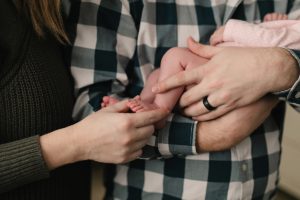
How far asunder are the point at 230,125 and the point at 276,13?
1.23ft

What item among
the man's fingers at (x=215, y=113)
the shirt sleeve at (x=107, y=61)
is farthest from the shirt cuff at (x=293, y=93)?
the shirt sleeve at (x=107, y=61)

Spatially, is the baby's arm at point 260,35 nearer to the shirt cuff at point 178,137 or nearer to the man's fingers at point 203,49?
the man's fingers at point 203,49

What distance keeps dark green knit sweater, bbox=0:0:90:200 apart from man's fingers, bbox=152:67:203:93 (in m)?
0.26

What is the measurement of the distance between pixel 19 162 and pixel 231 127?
0.52 meters

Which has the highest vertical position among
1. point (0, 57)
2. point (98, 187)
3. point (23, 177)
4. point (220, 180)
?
point (0, 57)

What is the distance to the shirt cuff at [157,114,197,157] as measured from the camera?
37.9 inches

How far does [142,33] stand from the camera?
3.30 ft

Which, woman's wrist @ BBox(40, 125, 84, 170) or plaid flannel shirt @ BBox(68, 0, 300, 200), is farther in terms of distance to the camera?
plaid flannel shirt @ BBox(68, 0, 300, 200)

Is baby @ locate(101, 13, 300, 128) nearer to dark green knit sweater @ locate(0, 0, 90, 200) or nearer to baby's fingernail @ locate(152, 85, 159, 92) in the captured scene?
baby's fingernail @ locate(152, 85, 159, 92)

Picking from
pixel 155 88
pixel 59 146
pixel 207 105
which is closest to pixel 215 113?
pixel 207 105

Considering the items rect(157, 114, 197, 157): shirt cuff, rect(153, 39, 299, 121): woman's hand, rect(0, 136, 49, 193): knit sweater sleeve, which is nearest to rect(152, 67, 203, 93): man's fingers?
rect(153, 39, 299, 121): woman's hand

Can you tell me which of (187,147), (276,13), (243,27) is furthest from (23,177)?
(276,13)

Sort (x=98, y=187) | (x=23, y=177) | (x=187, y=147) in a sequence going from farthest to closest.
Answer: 1. (x=98, y=187)
2. (x=187, y=147)
3. (x=23, y=177)

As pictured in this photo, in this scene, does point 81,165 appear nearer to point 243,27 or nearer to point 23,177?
point 23,177
